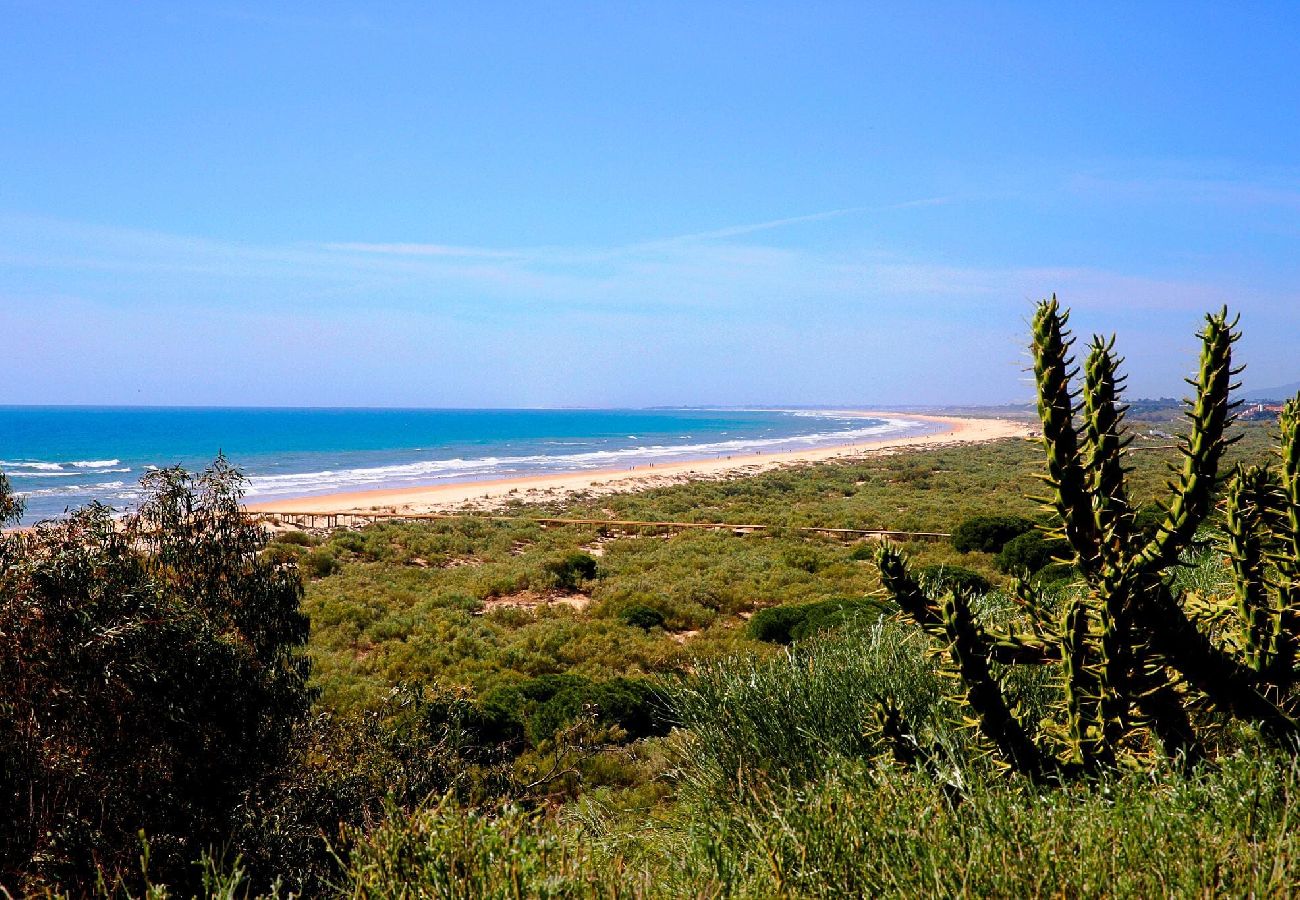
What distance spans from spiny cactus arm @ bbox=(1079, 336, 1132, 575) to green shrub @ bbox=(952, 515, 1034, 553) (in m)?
21.3

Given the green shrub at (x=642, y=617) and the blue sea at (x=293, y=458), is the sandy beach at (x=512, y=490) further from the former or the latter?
the green shrub at (x=642, y=617)

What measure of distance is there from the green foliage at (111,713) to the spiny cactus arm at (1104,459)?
5061 millimetres

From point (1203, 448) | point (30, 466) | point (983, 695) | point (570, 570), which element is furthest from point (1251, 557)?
point (30, 466)

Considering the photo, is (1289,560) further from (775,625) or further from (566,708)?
(775,625)

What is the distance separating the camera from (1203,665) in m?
3.81

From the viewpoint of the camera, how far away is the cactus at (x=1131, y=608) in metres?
Answer: 3.76

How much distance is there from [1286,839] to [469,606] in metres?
17.6

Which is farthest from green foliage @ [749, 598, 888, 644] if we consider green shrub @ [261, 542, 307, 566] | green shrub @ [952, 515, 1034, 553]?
green shrub @ [261, 542, 307, 566]

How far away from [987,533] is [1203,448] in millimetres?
21994

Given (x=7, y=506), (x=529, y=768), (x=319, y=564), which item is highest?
(x=7, y=506)

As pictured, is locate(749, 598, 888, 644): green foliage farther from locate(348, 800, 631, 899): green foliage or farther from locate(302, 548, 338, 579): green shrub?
locate(302, 548, 338, 579): green shrub

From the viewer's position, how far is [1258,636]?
3893 mm

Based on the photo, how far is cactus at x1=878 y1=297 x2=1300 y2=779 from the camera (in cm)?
376

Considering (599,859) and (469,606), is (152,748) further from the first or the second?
(469,606)
